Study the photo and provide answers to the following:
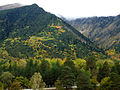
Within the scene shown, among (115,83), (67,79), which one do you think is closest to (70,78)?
(67,79)

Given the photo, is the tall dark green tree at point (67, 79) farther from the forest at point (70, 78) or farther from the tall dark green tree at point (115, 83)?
the tall dark green tree at point (115, 83)

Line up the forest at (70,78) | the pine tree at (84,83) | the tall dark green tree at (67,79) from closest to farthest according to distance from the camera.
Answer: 1. the pine tree at (84,83)
2. the forest at (70,78)
3. the tall dark green tree at (67,79)

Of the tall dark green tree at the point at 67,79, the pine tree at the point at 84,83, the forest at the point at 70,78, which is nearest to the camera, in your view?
the pine tree at the point at 84,83

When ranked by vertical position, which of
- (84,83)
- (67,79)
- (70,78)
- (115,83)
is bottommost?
(115,83)

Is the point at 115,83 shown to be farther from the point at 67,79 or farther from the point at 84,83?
the point at 67,79

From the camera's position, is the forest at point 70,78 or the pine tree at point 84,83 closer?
the pine tree at point 84,83

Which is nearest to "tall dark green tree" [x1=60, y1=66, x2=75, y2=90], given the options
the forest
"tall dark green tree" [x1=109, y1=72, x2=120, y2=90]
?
the forest

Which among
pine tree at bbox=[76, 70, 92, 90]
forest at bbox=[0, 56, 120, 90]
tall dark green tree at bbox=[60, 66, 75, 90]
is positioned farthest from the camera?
tall dark green tree at bbox=[60, 66, 75, 90]

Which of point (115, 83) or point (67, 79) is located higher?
point (67, 79)

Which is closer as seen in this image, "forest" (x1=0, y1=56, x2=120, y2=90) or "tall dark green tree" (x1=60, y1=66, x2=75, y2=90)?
"forest" (x1=0, y1=56, x2=120, y2=90)

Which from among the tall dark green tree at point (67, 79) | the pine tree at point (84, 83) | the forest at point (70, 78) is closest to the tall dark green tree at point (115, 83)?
the forest at point (70, 78)

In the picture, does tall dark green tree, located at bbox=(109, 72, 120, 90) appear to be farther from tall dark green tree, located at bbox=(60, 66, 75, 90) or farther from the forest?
tall dark green tree, located at bbox=(60, 66, 75, 90)

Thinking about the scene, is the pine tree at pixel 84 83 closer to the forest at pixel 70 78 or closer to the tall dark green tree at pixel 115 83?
the forest at pixel 70 78

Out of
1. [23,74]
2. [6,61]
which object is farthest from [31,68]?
[6,61]
